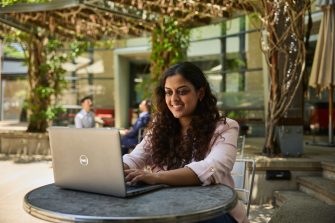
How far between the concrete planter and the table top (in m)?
6.94

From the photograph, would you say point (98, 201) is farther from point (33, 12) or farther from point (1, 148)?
point (1, 148)

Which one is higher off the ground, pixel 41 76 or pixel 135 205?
pixel 41 76

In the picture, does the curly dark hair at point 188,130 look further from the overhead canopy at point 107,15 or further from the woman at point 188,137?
the overhead canopy at point 107,15

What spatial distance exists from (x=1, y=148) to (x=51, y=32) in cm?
273

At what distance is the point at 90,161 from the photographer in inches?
68.6

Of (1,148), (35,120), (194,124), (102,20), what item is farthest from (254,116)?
(194,124)

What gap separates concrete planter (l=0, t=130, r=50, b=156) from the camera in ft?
28.3

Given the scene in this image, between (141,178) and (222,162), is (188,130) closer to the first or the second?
(222,162)

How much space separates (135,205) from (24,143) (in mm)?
7638

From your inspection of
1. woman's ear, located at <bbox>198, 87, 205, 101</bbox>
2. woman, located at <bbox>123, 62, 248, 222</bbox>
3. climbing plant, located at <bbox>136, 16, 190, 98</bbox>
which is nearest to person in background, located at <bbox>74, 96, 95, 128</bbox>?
climbing plant, located at <bbox>136, 16, 190, 98</bbox>

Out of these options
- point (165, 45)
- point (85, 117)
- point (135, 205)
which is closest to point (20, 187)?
point (85, 117)

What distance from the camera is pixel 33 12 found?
8133 millimetres

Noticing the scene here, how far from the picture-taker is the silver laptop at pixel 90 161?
1681 millimetres

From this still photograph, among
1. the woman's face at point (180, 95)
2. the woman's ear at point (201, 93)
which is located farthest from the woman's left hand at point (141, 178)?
the woman's ear at point (201, 93)
